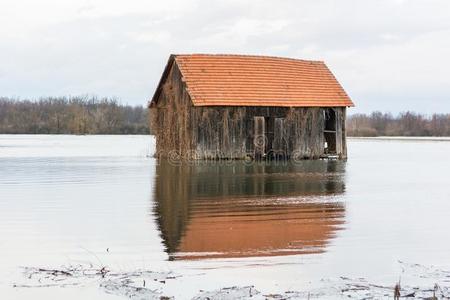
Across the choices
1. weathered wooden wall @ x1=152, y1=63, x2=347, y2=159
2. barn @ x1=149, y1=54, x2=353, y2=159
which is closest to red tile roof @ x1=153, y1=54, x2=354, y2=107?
barn @ x1=149, y1=54, x2=353, y2=159

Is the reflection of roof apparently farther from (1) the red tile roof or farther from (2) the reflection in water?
(1) the red tile roof

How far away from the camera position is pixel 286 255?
965cm

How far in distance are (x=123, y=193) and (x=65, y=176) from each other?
625 centimetres

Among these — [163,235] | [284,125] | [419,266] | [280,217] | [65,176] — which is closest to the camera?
[419,266]

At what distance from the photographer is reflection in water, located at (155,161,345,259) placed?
10336mm

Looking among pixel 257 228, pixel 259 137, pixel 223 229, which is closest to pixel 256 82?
pixel 259 137

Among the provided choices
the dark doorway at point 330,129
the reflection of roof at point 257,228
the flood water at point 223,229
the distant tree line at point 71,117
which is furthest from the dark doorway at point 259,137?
the distant tree line at point 71,117

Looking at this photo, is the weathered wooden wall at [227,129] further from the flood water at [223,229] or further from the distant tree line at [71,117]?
the distant tree line at [71,117]

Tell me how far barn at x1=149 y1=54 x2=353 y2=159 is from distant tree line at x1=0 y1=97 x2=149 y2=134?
66509 mm

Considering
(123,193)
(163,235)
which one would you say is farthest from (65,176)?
(163,235)

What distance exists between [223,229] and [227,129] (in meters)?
21.7

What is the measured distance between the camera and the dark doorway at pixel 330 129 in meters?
37.2

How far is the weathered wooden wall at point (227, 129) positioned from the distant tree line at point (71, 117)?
66.9 m

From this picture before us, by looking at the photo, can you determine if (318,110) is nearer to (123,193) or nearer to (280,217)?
(123,193)
